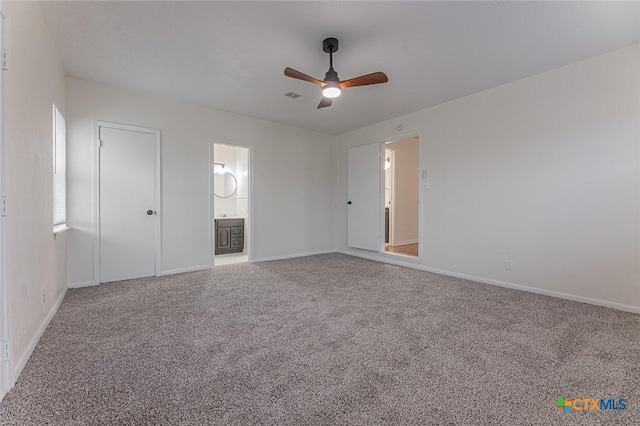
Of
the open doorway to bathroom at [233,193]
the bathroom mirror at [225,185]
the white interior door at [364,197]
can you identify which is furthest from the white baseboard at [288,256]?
the bathroom mirror at [225,185]

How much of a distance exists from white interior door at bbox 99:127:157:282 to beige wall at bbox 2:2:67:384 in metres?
0.97

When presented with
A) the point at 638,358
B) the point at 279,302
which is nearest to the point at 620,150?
the point at 638,358

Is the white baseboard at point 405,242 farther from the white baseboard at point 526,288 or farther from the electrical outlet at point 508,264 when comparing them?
the electrical outlet at point 508,264

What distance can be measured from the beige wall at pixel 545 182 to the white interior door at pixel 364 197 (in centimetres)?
102

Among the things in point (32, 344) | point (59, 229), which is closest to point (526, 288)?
point (32, 344)

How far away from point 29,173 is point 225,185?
176 inches

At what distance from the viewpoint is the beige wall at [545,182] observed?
274cm

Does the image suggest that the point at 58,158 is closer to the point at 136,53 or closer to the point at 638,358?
the point at 136,53

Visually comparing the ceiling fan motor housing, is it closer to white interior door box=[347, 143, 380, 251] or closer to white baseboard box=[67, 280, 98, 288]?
white interior door box=[347, 143, 380, 251]

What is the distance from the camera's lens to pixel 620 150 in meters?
2.74

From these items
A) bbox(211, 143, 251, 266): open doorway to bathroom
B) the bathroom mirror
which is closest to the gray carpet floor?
bbox(211, 143, 251, 266): open doorway to bathroom

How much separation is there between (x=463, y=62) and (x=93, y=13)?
3405mm

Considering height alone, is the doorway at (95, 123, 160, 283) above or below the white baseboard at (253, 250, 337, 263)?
above

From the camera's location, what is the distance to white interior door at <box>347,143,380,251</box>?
206 inches
